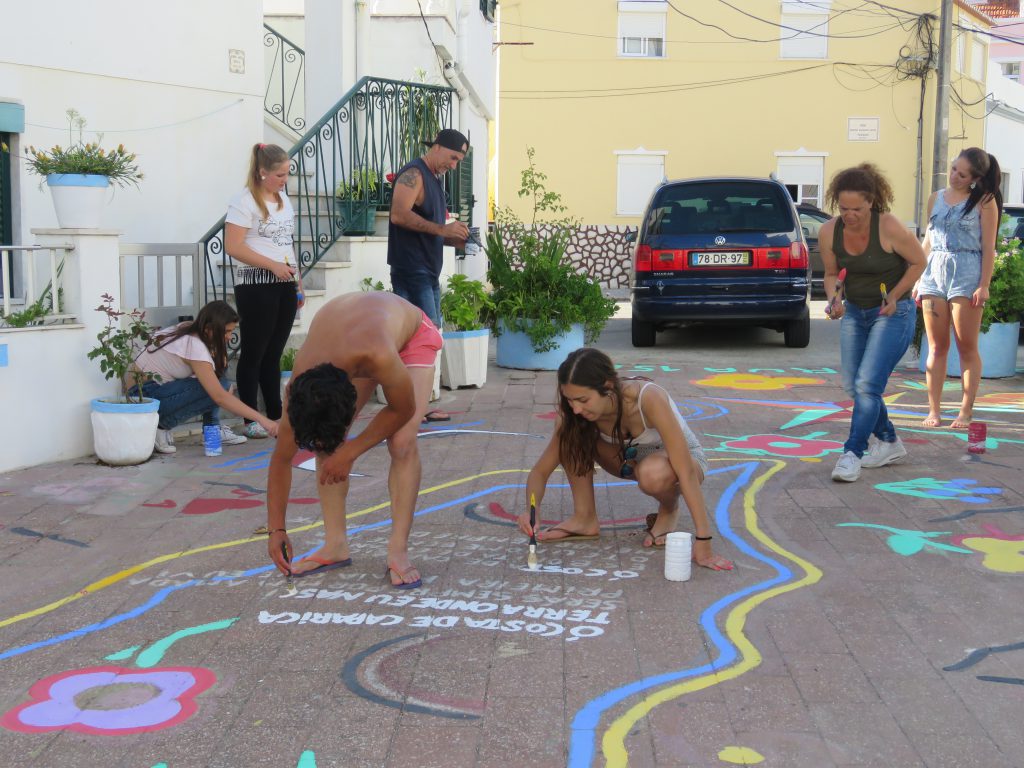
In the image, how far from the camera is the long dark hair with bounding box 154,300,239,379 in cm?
657

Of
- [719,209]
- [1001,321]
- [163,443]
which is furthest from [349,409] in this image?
[719,209]

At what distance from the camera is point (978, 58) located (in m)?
28.1

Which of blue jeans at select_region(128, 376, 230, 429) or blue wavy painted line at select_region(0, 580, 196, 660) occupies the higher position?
blue jeans at select_region(128, 376, 230, 429)

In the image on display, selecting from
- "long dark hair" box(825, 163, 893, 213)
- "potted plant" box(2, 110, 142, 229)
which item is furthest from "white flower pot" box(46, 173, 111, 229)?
"long dark hair" box(825, 163, 893, 213)

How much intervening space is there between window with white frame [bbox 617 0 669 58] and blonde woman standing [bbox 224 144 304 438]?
19.6 m

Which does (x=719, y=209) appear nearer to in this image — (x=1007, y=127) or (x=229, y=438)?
(x=229, y=438)

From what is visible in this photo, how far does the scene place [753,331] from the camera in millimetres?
13414

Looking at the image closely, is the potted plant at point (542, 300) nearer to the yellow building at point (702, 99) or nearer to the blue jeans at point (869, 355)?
the blue jeans at point (869, 355)

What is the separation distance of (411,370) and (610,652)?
57.9 inches

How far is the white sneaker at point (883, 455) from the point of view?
6.22 meters

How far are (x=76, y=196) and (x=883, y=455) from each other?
15.5 ft

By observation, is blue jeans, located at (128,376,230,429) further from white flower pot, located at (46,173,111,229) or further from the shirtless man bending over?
the shirtless man bending over

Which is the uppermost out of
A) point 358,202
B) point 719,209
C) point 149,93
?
point 149,93

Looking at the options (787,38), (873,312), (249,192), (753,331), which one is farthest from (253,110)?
(787,38)
